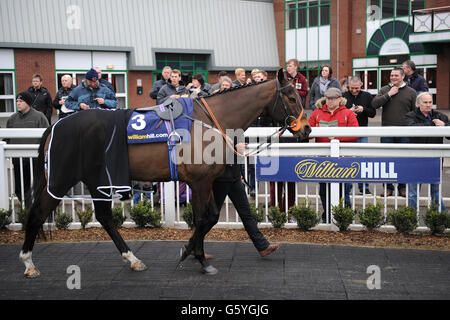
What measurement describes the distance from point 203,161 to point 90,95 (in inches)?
171

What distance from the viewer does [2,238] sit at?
6.94m

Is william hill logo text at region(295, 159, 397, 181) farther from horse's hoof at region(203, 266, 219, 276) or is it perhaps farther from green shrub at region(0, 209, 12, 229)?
green shrub at region(0, 209, 12, 229)

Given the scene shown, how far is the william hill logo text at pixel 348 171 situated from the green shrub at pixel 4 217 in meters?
4.14

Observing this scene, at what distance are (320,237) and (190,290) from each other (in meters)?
2.46

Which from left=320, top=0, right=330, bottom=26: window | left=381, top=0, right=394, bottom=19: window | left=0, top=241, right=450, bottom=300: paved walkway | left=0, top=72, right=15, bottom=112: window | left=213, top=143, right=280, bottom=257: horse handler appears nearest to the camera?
left=0, top=241, right=450, bottom=300: paved walkway

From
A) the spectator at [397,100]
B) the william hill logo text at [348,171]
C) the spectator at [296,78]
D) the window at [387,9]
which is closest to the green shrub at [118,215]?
the william hill logo text at [348,171]

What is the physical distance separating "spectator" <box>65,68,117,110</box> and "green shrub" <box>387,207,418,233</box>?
16.4 ft

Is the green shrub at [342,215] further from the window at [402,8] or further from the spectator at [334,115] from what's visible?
the window at [402,8]

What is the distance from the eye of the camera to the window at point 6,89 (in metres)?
28.0

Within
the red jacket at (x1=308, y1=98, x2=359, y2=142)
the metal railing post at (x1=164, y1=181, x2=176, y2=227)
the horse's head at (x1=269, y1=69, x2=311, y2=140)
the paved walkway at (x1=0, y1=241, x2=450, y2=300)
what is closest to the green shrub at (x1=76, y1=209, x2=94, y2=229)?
the paved walkway at (x1=0, y1=241, x2=450, y2=300)

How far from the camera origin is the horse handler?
5709mm

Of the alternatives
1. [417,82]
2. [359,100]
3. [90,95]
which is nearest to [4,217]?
[90,95]
